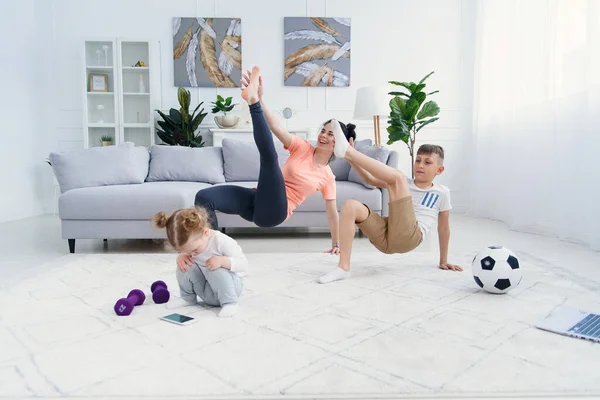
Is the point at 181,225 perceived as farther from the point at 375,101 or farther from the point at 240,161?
the point at 375,101

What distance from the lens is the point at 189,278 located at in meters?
2.01

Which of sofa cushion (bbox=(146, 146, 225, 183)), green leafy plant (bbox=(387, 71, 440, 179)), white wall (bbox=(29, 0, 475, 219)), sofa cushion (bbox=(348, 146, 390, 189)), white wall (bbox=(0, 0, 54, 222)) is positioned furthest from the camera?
white wall (bbox=(29, 0, 475, 219))

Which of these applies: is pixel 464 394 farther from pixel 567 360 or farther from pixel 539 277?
pixel 539 277

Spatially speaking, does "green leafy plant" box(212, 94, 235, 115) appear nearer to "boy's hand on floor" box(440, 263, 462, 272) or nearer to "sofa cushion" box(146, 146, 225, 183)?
"sofa cushion" box(146, 146, 225, 183)

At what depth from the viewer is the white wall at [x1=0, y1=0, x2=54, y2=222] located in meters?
5.18

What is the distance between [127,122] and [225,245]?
445 cm

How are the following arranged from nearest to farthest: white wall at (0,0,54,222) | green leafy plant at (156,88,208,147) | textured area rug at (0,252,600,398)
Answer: textured area rug at (0,252,600,398) → white wall at (0,0,54,222) → green leafy plant at (156,88,208,147)

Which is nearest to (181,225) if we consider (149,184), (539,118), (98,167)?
(149,184)

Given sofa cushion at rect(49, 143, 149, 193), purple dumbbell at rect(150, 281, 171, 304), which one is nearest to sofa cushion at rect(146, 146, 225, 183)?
sofa cushion at rect(49, 143, 149, 193)

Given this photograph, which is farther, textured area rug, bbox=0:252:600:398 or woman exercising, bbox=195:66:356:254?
woman exercising, bbox=195:66:356:254

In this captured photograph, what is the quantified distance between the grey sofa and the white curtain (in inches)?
53.9

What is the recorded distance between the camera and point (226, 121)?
5629 millimetres

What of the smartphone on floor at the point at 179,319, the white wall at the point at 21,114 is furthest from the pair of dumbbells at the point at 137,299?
the white wall at the point at 21,114

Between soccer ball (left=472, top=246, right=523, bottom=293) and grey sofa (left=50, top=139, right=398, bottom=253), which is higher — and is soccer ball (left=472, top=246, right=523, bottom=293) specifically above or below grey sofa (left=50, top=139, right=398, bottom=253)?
below
